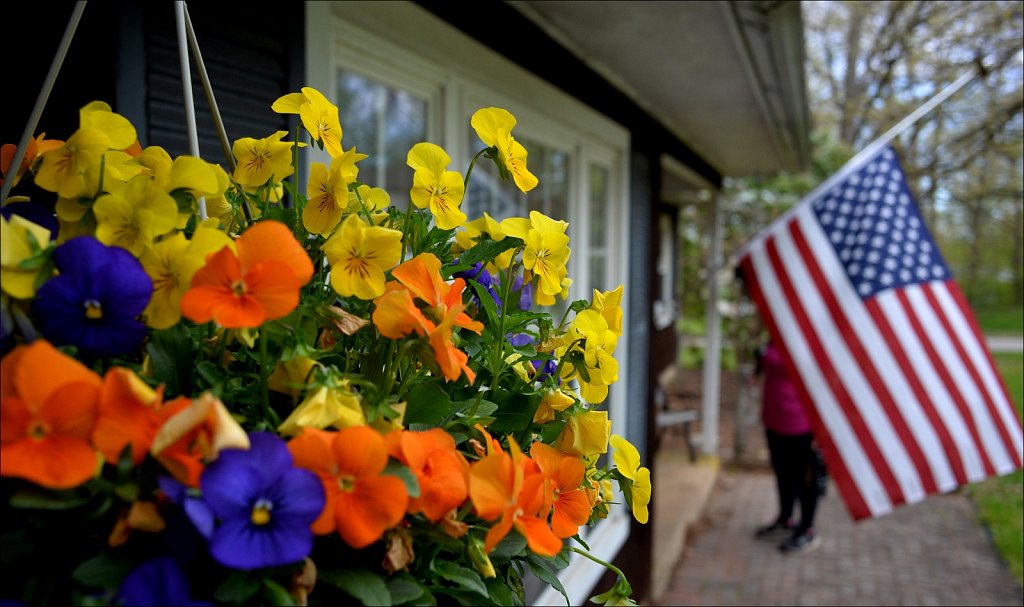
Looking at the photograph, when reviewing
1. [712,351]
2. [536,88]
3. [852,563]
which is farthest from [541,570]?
[712,351]

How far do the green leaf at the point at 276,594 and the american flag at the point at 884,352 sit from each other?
334cm

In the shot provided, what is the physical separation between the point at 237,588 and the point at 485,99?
6.62ft

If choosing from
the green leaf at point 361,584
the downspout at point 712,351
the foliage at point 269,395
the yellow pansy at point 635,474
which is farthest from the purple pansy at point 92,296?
the downspout at point 712,351

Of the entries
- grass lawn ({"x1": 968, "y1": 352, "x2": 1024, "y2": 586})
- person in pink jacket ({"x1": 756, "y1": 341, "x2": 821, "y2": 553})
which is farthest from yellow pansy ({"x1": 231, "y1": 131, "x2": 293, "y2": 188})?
person in pink jacket ({"x1": 756, "y1": 341, "x2": 821, "y2": 553})

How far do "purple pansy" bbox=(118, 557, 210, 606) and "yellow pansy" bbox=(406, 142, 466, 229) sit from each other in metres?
0.36

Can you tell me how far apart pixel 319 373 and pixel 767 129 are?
439cm

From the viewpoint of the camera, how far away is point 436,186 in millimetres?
700

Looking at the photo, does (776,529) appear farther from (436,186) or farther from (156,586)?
(156,586)

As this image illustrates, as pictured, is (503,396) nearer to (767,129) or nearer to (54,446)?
(54,446)

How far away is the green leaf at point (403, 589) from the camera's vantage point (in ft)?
1.71

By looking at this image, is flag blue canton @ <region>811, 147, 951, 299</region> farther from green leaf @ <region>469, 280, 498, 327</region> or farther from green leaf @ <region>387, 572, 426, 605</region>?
green leaf @ <region>387, 572, 426, 605</region>

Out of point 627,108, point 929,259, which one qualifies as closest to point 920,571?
point 929,259

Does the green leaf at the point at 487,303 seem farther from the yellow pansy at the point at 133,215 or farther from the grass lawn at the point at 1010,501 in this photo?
the grass lawn at the point at 1010,501

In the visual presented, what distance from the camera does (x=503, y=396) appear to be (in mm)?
701
